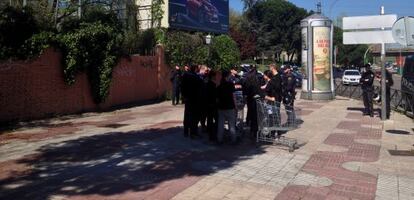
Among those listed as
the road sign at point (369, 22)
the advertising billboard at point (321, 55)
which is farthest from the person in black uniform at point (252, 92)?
the advertising billboard at point (321, 55)

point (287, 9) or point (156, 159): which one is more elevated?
point (287, 9)

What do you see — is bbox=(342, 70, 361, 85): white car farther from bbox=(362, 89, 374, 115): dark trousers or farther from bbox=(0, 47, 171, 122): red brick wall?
bbox=(362, 89, 374, 115): dark trousers

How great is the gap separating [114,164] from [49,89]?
842cm

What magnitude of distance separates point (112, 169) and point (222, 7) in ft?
103

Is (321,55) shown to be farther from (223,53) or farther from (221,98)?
(221,98)

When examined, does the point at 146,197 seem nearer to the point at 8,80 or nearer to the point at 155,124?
the point at 155,124

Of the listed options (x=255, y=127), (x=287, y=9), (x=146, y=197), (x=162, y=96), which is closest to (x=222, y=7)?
(x=162, y=96)

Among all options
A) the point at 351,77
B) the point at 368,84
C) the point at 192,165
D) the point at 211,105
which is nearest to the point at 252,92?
the point at 211,105

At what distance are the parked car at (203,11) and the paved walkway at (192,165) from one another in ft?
64.8

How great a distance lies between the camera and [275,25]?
74.9 m

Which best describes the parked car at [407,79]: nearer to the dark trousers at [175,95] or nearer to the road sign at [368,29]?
the road sign at [368,29]

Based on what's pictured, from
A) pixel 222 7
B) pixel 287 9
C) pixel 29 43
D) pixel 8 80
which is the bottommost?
pixel 8 80

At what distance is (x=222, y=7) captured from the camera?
3856 cm

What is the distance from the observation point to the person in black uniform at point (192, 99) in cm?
1180
